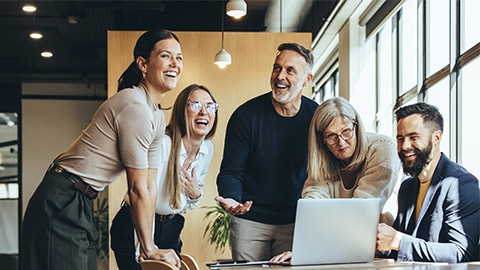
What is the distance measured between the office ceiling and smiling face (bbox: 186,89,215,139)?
4353 millimetres

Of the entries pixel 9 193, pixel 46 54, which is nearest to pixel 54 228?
pixel 46 54

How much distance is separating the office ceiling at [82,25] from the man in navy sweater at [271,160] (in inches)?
190

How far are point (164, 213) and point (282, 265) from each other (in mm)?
972

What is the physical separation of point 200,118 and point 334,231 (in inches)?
53.6

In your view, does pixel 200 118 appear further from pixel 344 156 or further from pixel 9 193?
pixel 9 193

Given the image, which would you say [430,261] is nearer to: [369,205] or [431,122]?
[369,205]

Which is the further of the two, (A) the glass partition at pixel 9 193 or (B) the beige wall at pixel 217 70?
(A) the glass partition at pixel 9 193

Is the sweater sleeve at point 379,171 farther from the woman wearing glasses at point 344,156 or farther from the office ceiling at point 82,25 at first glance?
the office ceiling at point 82,25

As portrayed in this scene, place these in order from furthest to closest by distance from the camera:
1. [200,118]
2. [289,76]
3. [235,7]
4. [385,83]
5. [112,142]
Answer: [385,83] → [235,7] → [200,118] → [289,76] → [112,142]

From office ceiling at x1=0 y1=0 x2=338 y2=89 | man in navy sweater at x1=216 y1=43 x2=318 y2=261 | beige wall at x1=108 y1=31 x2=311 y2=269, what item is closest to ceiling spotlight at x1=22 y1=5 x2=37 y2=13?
office ceiling at x1=0 y1=0 x2=338 y2=89

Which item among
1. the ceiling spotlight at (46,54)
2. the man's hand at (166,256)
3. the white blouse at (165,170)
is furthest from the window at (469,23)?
the ceiling spotlight at (46,54)

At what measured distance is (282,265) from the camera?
7.79 ft

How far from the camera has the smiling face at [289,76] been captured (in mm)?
3152

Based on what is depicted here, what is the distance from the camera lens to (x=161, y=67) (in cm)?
278
